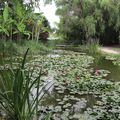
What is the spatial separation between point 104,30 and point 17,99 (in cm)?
1830

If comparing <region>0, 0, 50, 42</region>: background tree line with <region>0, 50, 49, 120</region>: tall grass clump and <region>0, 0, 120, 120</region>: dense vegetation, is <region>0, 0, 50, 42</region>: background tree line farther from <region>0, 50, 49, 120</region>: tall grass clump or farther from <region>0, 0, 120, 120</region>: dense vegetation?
<region>0, 50, 49, 120</region>: tall grass clump

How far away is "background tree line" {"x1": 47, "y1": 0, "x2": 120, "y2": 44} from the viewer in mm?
19375

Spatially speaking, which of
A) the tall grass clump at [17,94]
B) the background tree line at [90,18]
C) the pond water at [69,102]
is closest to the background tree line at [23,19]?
the tall grass clump at [17,94]

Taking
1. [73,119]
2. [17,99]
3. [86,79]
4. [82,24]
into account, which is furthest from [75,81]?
[82,24]

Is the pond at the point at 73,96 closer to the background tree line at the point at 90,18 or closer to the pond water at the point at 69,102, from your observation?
the pond water at the point at 69,102

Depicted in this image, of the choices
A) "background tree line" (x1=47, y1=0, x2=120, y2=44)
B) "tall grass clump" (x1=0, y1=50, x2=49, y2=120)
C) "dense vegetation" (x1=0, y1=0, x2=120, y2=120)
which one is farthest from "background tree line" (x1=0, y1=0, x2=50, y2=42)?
"background tree line" (x1=47, y1=0, x2=120, y2=44)

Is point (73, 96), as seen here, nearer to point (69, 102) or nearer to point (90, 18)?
point (69, 102)

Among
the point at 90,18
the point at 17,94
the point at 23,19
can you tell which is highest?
the point at 90,18

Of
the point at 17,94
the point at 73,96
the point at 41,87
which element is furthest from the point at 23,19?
the point at 41,87

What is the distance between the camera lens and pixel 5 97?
2.99 metres

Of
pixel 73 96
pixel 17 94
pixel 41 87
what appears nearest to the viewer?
pixel 17 94

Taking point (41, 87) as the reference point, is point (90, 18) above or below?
above

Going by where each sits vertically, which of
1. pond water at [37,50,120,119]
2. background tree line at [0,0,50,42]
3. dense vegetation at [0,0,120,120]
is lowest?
pond water at [37,50,120,119]

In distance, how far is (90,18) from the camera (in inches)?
752
